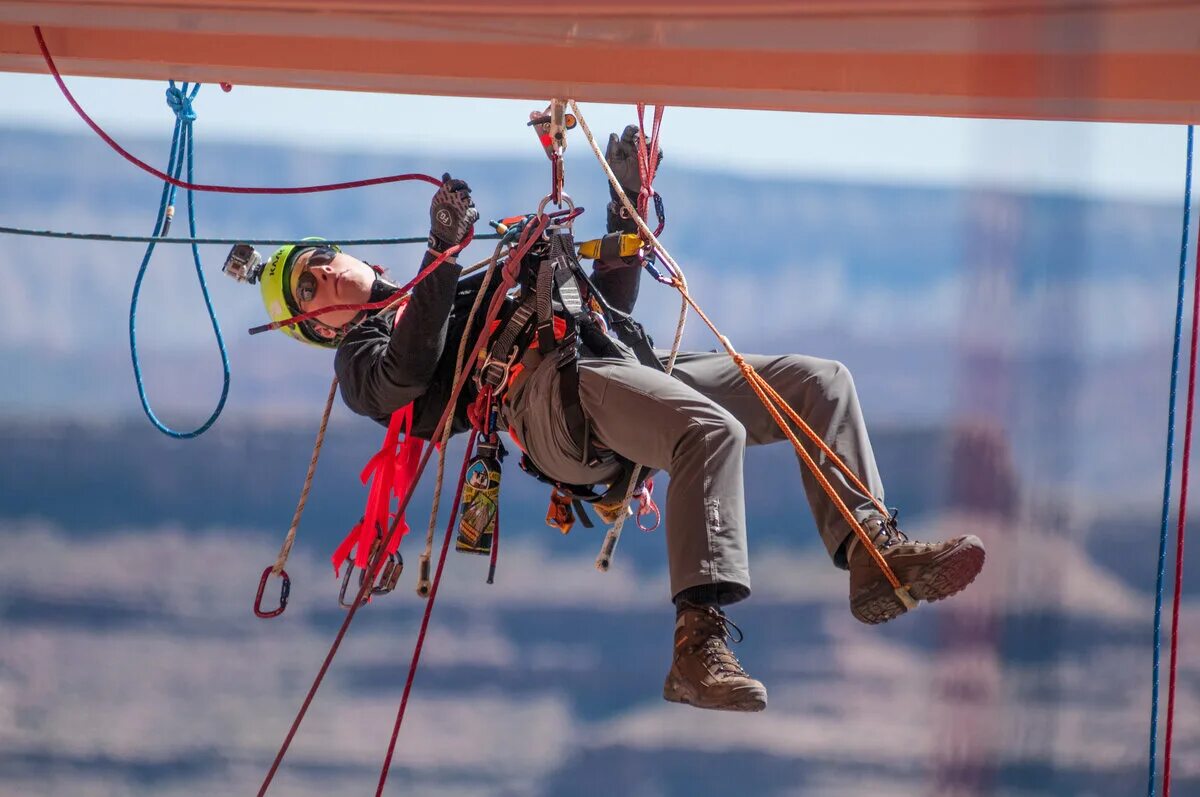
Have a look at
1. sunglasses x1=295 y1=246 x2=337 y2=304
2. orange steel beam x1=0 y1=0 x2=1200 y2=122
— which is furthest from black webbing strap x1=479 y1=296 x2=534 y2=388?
sunglasses x1=295 y1=246 x2=337 y2=304

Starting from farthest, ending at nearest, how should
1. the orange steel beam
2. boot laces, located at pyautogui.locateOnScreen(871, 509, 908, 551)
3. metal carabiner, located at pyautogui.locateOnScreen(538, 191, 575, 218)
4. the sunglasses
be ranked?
the sunglasses → metal carabiner, located at pyautogui.locateOnScreen(538, 191, 575, 218) → boot laces, located at pyautogui.locateOnScreen(871, 509, 908, 551) → the orange steel beam

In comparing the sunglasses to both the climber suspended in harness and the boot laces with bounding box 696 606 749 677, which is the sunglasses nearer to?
the climber suspended in harness

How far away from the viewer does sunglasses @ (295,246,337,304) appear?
8.07 ft

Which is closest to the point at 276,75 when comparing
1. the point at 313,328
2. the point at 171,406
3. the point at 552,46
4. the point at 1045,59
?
the point at 552,46

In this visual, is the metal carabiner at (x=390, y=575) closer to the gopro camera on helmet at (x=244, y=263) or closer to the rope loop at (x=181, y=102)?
the gopro camera on helmet at (x=244, y=263)

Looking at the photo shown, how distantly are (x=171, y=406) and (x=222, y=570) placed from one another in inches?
21.4

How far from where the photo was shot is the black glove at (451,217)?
6.86 feet

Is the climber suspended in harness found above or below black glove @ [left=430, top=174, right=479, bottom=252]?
below

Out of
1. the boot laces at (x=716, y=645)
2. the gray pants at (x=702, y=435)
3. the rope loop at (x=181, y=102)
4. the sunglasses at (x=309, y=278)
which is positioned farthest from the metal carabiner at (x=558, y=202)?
the rope loop at (x=181, y=102)

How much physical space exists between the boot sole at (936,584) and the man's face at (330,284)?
41.6 inches

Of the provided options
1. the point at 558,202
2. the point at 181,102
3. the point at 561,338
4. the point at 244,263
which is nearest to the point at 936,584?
the point at 561,338

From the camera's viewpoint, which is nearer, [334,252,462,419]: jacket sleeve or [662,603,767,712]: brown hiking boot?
[662,603,767,712]: brown hiking boot

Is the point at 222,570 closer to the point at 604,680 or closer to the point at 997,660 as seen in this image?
the point at 604,680

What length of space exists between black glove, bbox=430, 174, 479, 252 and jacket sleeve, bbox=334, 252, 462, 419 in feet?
0.10
